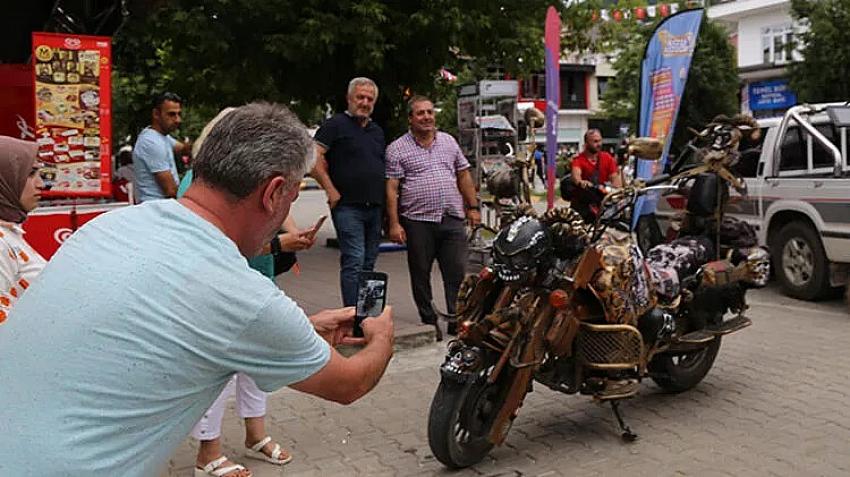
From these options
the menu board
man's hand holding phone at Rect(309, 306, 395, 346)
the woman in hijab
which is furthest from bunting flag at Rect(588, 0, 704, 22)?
man's hand holding phone at Rect(309, 306, 395, 346)

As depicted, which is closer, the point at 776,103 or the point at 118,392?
the point at 118,392

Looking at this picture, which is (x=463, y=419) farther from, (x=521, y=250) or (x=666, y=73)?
(x=666, y=73)

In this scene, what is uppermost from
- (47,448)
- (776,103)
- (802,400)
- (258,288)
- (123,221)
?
(776,103)

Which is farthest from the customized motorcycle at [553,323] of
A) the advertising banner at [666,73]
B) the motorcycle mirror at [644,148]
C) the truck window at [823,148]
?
the advertising banner at [666,73]

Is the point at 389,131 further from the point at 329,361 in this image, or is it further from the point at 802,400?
the point at 329,361

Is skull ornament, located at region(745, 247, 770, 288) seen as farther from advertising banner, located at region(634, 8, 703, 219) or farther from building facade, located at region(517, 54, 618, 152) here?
building facade, located at region(517, 54, 618, 152)

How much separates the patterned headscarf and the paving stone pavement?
1733mm

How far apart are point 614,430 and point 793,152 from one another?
538 cm

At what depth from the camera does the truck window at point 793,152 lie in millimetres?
8867

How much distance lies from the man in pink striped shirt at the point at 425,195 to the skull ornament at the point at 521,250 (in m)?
2.33

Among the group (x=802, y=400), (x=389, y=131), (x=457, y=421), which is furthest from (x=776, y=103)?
(x=457, y=421)

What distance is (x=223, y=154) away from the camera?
5.97ft

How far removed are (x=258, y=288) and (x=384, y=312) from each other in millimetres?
643

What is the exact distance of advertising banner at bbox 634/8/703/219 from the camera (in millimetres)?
11859
